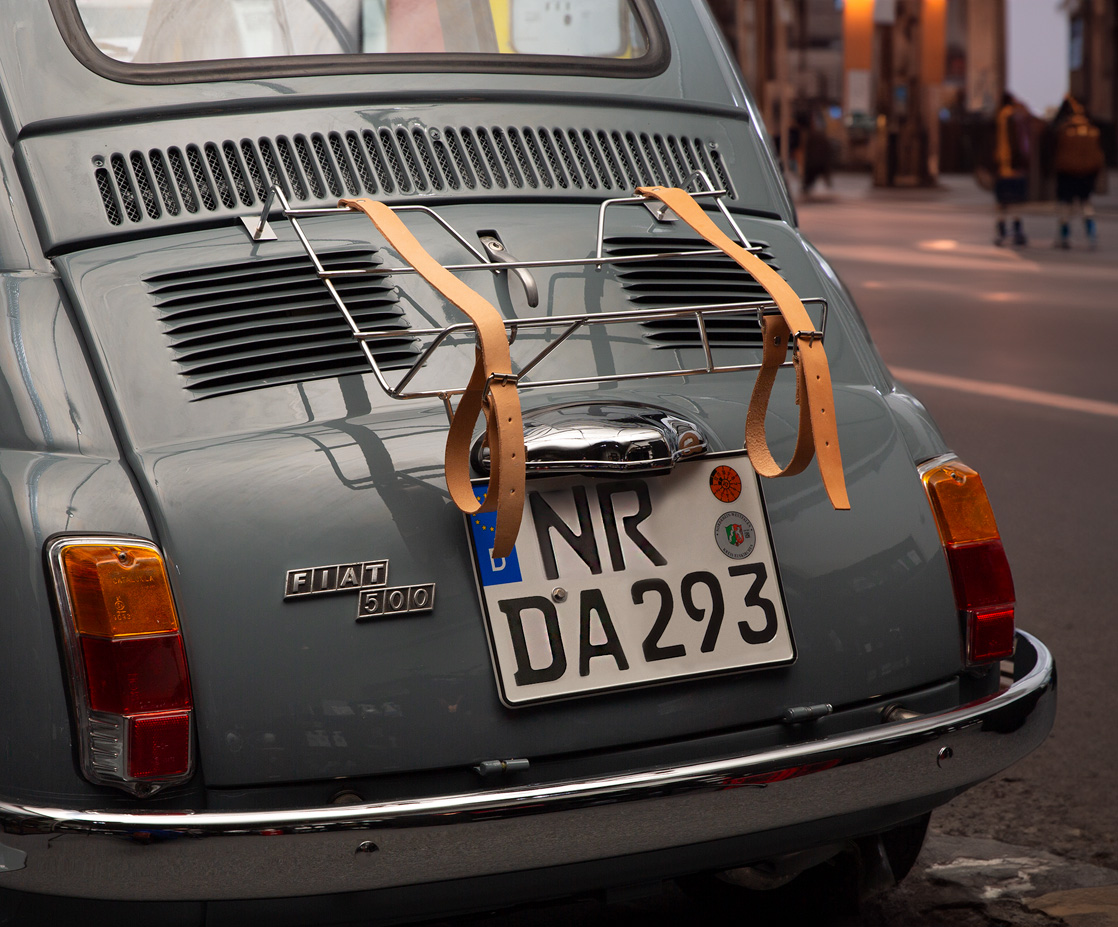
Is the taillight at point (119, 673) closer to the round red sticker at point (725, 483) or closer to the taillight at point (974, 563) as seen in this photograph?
the round red sticker at point (725, 483)

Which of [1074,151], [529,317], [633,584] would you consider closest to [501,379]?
[633,584]

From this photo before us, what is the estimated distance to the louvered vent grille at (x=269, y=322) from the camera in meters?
2.32

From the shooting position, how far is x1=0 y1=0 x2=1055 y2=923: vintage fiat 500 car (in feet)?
6.47

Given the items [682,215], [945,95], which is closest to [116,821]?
[682,215]

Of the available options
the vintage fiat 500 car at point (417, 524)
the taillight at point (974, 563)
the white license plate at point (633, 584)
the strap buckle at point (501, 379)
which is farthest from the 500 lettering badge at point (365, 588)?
the taillight at point (974, 563)

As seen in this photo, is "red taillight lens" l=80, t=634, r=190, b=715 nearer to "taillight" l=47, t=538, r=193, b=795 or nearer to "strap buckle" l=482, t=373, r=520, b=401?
"taillight" l=47, t=538, r=193, b=795

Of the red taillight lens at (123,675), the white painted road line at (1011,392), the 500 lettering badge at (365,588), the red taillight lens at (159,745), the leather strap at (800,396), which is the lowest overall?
the white painted road line at (1011,392)

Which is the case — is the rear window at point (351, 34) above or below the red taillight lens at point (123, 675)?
above

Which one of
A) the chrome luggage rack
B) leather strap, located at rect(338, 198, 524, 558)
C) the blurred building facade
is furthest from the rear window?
the blurred building facade

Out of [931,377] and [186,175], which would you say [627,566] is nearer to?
[186,175]

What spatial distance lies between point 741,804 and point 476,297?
2.80ft

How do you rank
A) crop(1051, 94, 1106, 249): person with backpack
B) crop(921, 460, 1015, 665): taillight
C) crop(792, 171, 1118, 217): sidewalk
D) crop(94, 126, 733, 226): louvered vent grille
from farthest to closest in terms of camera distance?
crop(792, 171, 1118, 217): sidewalk, crop(1051, 94, 1106, 249): person with backpack, crop(94, 126, 733, 226): louvered vent grille, crop(921, 460, 1015, 665): taillight

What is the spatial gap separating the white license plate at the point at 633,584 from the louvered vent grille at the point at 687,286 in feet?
1.26

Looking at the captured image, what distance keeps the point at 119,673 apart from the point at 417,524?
482mm
